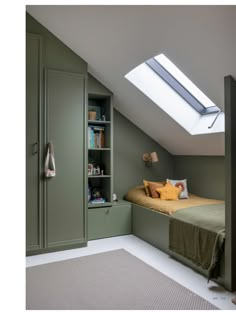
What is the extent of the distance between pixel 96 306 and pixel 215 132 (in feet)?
7.25

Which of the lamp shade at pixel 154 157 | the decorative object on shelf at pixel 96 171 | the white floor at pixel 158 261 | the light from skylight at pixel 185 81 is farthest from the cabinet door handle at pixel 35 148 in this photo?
the lamp shade at pixel 154 157

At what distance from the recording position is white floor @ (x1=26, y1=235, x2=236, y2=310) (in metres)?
2.06

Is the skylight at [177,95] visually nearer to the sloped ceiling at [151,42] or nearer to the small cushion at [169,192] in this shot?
the sloped ceiling at [151,42]

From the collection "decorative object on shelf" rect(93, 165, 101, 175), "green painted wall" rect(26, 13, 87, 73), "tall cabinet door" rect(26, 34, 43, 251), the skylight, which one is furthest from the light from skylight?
"decorative object on shelf" rect(93, 165, 101, 175)

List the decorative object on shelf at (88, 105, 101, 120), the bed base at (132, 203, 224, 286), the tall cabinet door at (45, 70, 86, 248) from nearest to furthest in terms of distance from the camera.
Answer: the bed base at (132, 203, 224, 286) → the tall cabinet door at (45, 70, 86, 248) → the decorative object on shelf at (88, 105, 101, 120)

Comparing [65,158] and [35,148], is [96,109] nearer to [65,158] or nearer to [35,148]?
[65,158]

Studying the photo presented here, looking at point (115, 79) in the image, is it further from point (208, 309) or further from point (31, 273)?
point (208, 309)

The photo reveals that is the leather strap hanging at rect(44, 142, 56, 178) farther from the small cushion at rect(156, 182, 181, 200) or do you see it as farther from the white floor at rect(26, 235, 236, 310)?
the small cushion at rect(156, 182, 181, 200)

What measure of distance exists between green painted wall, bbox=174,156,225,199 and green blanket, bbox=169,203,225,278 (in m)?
0.66

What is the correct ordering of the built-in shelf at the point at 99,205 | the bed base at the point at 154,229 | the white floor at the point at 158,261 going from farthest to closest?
the built-in shelf at the point at 99,205
the bed base at the point at 154,229
the white floor at the point at 158,261

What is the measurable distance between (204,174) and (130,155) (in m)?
1.17

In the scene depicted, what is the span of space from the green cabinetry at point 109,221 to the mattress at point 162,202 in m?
0.19

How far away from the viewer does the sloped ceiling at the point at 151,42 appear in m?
1.94

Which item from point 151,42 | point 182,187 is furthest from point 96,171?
point 151,42
